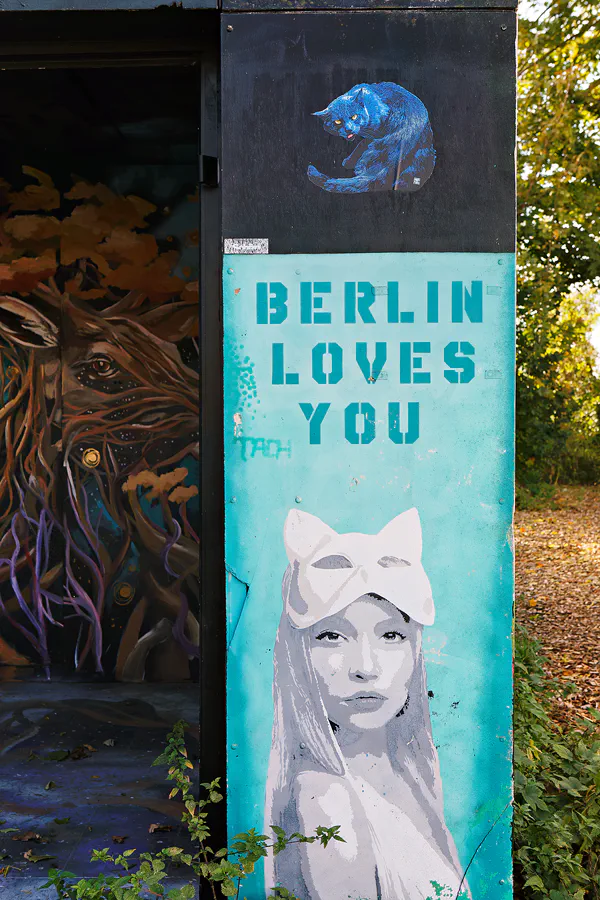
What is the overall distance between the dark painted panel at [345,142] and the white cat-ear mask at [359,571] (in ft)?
3.25

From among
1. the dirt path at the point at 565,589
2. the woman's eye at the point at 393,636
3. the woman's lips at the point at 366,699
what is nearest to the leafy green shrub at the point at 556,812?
the woman's lips at the point at 366,699

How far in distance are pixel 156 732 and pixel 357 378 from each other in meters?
2.59

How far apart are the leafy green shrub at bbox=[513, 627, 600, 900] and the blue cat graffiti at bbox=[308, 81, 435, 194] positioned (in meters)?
2.47

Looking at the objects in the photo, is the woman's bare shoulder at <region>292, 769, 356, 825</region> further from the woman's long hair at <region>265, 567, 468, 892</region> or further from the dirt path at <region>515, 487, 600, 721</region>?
the dirt path at <region>515, 487, 600, 721</region>

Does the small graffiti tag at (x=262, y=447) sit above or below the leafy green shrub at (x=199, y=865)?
above

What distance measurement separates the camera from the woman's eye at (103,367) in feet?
15.7

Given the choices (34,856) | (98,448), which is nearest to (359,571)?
(34,856)

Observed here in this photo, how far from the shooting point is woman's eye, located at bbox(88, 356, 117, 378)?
477 cm

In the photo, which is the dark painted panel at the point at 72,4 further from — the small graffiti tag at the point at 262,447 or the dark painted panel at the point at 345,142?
the small graffiti tag at the point at 262,447

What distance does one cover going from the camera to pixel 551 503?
47.0 ft

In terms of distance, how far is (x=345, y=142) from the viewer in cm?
244

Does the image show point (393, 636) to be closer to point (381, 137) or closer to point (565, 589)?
point (381, 137)

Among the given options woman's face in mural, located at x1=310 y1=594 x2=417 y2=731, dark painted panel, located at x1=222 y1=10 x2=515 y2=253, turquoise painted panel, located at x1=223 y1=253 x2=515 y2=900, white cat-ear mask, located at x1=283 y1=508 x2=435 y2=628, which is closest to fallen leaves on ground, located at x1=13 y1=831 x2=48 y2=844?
turquoise painted panel, located at x1=223 y1=253 x2=515 y2=900

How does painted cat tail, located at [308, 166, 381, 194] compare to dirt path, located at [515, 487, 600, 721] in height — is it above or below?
above
